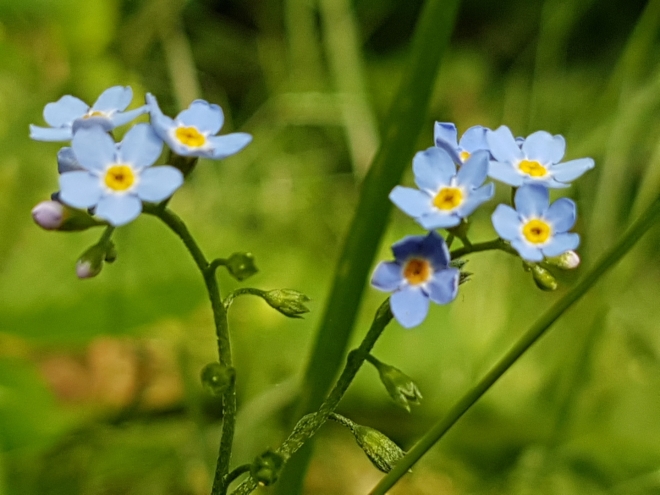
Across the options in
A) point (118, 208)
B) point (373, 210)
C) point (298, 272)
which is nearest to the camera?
point (118, 208)

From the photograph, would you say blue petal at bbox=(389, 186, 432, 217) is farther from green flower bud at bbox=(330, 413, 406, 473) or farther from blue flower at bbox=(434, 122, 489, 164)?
green flower bud at bbox=(330, 413, 406, 473)

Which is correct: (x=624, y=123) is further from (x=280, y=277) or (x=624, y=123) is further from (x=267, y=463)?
(x=267, y=463)

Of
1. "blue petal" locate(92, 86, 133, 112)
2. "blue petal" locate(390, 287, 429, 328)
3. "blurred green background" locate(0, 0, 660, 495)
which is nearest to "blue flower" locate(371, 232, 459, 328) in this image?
"blue petal" locate(390, 287, 429, 328)

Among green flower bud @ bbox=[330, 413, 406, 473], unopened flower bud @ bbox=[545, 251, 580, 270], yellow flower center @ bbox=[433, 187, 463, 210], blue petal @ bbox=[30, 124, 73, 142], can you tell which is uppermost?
blue petal @ bbox=[30, 124, 73, 142]

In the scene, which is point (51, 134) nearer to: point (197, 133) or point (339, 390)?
point (197, 133)

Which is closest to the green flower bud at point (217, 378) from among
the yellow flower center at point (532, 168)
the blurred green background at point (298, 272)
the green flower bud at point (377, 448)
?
the green flower bud at point (377, 448)

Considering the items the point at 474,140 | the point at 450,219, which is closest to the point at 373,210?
the point at 474,140
